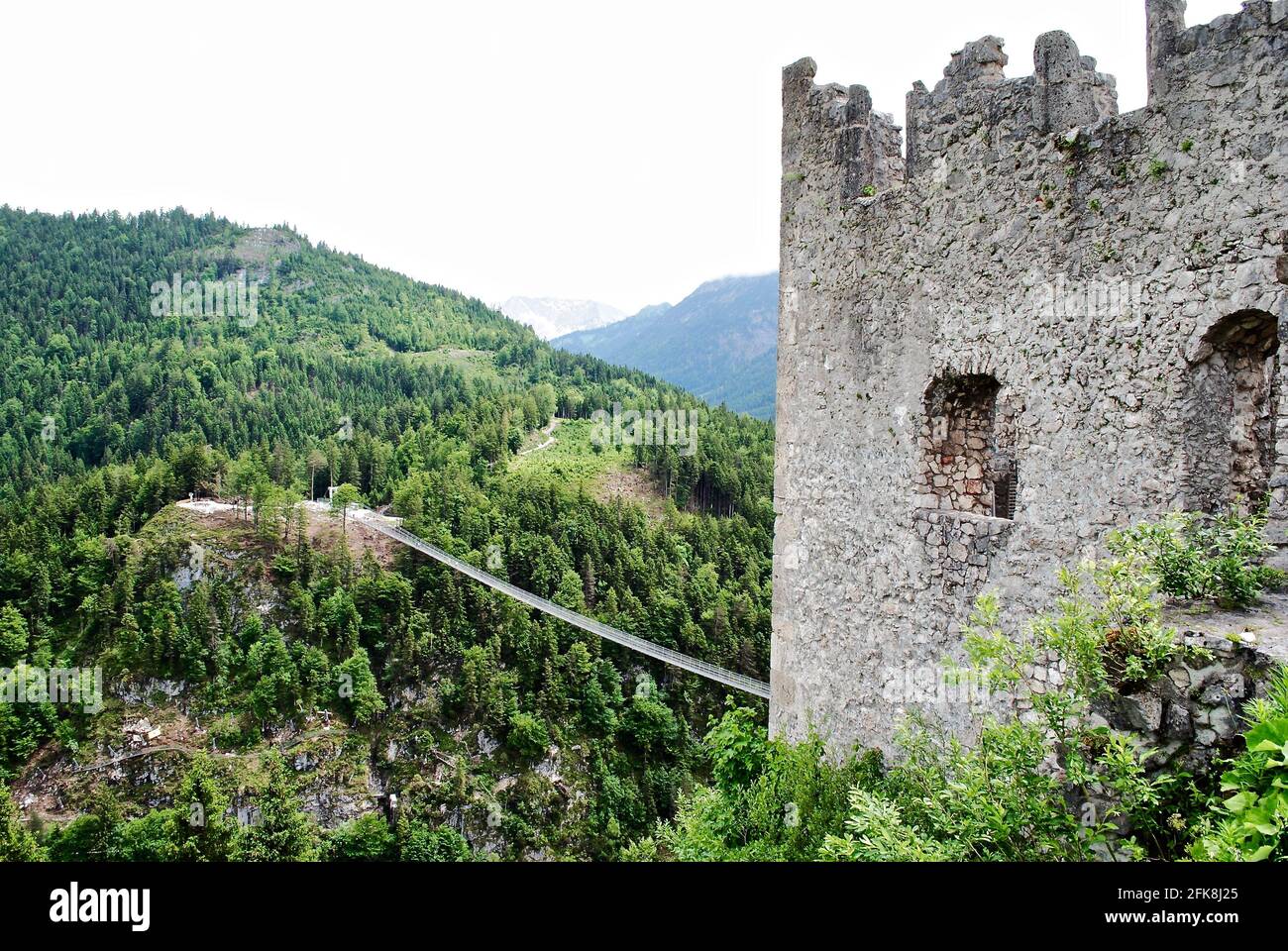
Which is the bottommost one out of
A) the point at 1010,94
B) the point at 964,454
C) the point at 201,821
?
the point at 201,821

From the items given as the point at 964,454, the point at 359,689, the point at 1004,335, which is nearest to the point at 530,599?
the point at 359,689

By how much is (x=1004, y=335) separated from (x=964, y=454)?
1.12 m

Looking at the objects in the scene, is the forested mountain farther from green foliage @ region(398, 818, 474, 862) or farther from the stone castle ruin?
the stone castle ruin

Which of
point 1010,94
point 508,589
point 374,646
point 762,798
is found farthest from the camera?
point 374,646

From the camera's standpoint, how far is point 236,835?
101 feet

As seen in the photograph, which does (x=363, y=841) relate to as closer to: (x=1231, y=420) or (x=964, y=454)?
(x=964, y=454)

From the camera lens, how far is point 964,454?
7.13 m

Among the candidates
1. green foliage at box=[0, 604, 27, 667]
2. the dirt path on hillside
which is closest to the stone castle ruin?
green foliage at box=[0, 604, 27, 667]

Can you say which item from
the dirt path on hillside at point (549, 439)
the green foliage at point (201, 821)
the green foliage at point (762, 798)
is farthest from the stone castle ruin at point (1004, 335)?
the dirt path on hillside at point (549, 439)

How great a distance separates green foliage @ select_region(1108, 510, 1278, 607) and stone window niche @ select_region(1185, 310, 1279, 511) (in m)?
0.23

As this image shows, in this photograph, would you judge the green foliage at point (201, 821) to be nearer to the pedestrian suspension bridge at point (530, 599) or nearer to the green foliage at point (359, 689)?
the green foliage at point (359, 689)

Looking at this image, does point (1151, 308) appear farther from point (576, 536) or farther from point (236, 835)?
point (576, 536)

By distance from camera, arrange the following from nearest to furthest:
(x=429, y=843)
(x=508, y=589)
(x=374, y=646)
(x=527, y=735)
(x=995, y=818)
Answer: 1. (x=995, y=818)
2. (x=429, y=843)
3. (x=527, y=735)
4. (x=508, y=589)
5. (x=374, y=646)

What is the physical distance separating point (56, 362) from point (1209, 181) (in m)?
121
